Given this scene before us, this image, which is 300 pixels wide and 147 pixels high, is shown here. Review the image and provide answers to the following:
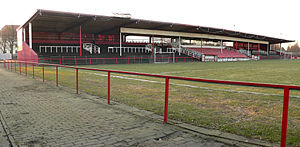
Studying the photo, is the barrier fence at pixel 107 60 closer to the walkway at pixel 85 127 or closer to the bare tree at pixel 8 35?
the walkway at pixel 85 127

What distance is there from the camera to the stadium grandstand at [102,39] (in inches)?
1432

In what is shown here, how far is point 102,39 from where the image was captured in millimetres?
54812

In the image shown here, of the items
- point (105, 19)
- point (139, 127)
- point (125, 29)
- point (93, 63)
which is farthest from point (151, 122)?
point (125, 29)

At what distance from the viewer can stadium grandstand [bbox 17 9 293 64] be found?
119ft

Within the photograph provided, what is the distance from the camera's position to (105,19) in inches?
1526

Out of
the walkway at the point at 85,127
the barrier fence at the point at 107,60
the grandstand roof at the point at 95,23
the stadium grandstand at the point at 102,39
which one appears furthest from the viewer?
the stadium grandstand at the point at 102,39

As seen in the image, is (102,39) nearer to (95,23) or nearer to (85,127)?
(95,23)

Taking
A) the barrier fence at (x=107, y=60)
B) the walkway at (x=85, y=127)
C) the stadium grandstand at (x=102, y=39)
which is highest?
the stadium grandstand at (x=102, y=39)

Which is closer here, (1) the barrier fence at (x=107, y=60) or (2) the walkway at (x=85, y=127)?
(2) the walkway at (x=85, y=127)

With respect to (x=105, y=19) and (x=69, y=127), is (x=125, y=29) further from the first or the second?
(x=69, y=127)

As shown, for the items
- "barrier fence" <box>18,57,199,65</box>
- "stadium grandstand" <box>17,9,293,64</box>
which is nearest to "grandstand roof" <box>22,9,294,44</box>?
"stadium grandstand" <box>17,9,293,64</box>

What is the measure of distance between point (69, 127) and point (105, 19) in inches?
1410

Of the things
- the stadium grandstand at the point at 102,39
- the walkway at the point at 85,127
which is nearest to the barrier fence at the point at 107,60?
the stadium grandstand at the point at 102,39

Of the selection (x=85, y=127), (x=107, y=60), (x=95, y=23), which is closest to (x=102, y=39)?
(x=95, y=23)
